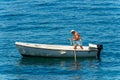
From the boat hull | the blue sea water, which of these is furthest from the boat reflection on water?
the boat hull

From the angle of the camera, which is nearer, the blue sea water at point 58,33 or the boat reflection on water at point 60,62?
the blue sea water at point 58,33

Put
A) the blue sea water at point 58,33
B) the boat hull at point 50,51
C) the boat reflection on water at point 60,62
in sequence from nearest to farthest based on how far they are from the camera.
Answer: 1. the blue sea water at point 58,33
2. the boat reflection on water at point 60,62
3. the boat hull at point 50,51

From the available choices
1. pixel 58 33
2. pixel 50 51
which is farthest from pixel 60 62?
pixel 58 33

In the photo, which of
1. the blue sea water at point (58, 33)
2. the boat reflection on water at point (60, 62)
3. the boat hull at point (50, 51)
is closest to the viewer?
the blue sea water at point (58, 33)

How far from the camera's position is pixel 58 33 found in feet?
216

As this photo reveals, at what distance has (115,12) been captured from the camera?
74.1m

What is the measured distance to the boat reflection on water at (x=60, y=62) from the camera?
55022mm

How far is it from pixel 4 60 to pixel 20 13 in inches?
783

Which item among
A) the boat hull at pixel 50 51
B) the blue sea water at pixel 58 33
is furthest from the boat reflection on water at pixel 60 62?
the boat hull at pixel 50 51

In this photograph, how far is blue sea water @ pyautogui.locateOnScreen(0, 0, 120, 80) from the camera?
5228 centimetres

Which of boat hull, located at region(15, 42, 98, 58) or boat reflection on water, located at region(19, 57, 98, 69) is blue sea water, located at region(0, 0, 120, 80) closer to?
boat reflection on water, located at region(19, 57, 98, 69)

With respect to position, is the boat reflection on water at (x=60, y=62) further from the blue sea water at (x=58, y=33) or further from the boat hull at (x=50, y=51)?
the boat hull at (x=50, y=51)

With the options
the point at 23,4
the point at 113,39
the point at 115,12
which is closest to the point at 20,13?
the point at 23,4

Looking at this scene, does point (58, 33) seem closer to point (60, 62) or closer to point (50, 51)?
point (50, 51)
